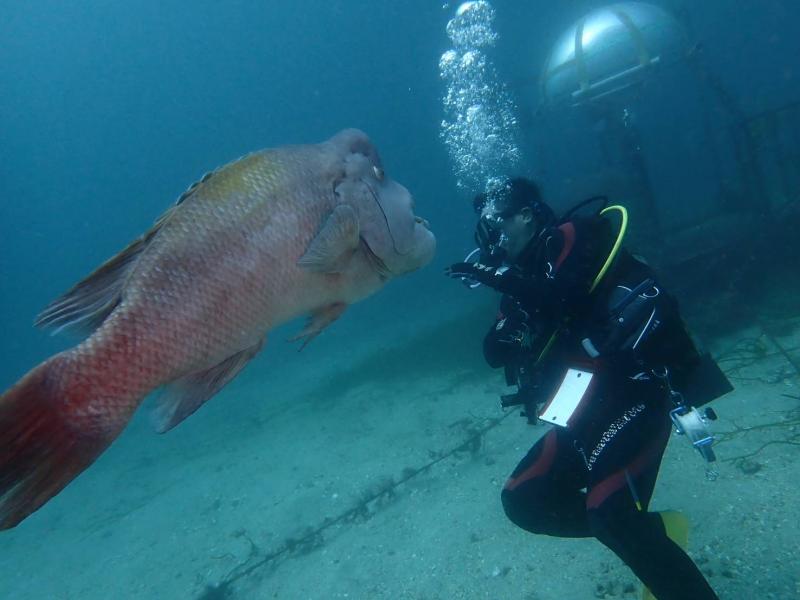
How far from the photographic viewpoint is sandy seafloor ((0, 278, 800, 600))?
415 cm

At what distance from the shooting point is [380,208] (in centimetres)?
136

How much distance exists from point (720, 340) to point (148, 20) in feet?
310

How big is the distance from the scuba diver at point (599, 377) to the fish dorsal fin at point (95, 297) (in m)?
2.19

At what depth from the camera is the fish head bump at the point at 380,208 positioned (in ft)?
4.39

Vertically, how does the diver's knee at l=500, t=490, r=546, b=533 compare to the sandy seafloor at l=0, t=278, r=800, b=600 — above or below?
above

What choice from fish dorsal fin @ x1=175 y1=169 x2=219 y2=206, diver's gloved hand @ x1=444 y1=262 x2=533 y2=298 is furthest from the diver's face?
fish dorsal fin @ x1=175 y1=169 x2=219 y2=206

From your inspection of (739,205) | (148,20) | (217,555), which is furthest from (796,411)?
(148,20)

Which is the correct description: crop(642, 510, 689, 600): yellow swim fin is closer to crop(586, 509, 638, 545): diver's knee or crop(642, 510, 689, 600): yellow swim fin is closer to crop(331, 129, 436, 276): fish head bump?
crop(586, 509, 638, 545): diver's knee

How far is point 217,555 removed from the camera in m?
6.54

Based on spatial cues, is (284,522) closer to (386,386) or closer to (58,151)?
(386,386)

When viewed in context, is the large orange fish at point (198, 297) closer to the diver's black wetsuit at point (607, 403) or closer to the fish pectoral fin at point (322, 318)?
the fish pectoral fin at point (322, 318)

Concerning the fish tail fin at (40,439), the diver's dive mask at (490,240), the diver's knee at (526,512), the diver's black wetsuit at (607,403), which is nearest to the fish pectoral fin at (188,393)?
the fish tail fin at (40,439)

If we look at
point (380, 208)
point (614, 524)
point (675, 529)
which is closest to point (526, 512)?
point (614, 524)

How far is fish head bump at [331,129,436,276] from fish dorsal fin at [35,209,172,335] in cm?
51
